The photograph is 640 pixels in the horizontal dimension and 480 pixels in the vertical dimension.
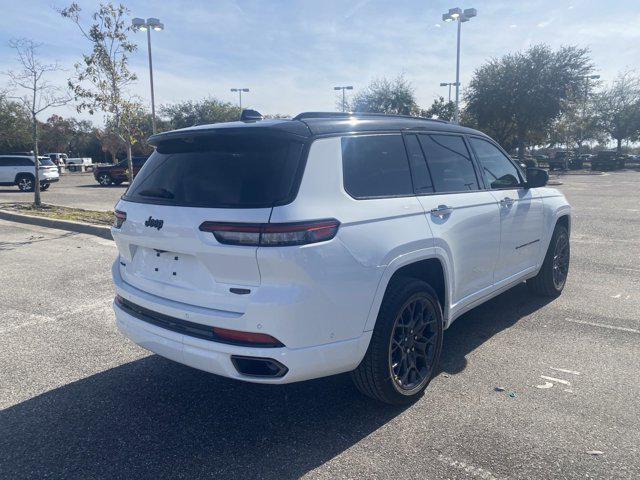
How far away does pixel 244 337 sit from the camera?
2.83m

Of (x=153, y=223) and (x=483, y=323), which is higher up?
(x=153, y=223)

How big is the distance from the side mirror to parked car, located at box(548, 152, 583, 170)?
42.2 metres

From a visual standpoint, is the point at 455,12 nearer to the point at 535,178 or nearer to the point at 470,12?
the point at 470,12

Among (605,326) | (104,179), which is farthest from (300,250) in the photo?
(104,179)

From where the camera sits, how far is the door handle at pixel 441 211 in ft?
11.9

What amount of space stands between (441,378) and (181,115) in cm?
4760

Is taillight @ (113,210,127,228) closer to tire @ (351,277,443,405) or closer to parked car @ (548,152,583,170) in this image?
tire @ (351,277,443,405)

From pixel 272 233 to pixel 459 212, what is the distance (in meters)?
1.76

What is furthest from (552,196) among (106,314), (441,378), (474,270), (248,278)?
(106,314)

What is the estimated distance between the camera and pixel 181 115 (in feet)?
157

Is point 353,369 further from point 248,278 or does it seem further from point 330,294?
point 248,278

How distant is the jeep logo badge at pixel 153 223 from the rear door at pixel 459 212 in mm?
1717

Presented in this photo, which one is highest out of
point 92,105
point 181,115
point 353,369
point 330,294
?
point 181,115

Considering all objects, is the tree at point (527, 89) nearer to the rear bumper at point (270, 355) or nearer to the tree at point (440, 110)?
the tree at point (440, 110)
